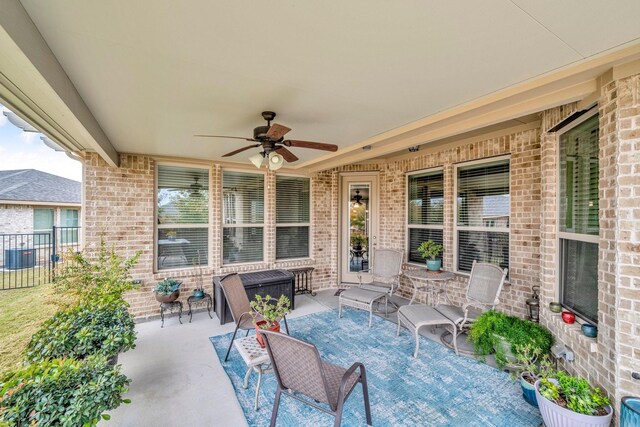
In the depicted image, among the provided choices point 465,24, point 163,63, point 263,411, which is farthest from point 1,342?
point 465,24

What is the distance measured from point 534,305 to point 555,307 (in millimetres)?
676

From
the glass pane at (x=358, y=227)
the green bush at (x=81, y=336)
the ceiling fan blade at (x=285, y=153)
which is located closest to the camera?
the green bush at (x=81, y=336)

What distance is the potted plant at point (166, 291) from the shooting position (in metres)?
4.25

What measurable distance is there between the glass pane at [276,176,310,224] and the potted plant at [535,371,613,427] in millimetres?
4785

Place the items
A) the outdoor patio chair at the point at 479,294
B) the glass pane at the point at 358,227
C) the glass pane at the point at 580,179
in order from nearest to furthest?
the glass pane at the point at 580,179
the outdoor patio chair at the point at 479,294
the glass pane at the point at 358,227

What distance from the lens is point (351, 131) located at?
136 inches

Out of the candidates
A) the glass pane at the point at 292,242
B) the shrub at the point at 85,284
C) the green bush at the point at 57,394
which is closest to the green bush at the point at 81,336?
the shrub at the point at 85,284

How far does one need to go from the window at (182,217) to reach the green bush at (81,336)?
2.33 metres

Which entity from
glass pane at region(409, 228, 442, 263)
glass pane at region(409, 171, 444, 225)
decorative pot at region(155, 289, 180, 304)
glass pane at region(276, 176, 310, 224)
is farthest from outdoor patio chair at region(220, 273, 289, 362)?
glass pane at region(409, 171, 444, 225)

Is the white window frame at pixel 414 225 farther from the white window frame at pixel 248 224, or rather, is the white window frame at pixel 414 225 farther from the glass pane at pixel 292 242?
the white window frame at pixel 248 224

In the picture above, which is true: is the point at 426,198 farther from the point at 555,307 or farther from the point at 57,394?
the point at 57,394

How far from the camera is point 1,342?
2484 mm

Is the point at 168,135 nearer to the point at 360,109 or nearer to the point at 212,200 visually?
the point at 212,200

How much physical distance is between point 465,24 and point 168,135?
3512 millimetres
